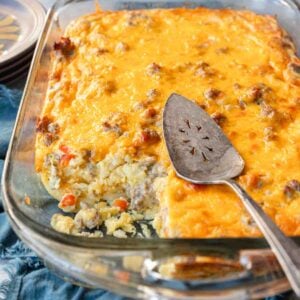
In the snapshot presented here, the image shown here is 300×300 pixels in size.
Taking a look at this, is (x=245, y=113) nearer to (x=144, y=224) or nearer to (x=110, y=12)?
(x=144, y=224)

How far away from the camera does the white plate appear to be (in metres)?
3.61

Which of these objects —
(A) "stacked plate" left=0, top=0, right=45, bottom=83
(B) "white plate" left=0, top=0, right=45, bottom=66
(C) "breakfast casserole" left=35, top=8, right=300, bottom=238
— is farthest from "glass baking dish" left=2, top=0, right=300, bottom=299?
(B) "white plate" left=0, top=0, right=45, bottom=66

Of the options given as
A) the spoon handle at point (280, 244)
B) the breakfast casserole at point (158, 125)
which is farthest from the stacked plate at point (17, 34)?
the spoon handle at point (280, 244)

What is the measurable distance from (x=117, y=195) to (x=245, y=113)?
2.31 ft

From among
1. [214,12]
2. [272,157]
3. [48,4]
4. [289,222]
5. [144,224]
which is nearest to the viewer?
[289,222]

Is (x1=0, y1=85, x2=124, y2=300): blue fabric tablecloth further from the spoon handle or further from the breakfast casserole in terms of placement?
the spoon handle

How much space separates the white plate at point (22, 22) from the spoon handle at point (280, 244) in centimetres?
203

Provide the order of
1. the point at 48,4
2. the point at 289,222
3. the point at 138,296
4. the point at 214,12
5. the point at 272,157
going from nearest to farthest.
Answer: the point at 138,296
the point at 289,222
the point at 272,157
the point at 214,12
the point at 48,4

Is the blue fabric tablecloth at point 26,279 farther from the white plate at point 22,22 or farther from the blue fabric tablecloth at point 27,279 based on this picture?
the white plate at point 22,22

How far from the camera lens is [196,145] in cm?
244

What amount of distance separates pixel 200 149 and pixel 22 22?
203cm

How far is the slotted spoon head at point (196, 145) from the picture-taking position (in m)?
2.31

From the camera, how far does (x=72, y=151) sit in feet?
8.33

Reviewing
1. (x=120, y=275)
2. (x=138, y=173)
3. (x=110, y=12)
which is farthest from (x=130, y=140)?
(x=110, y=12)
